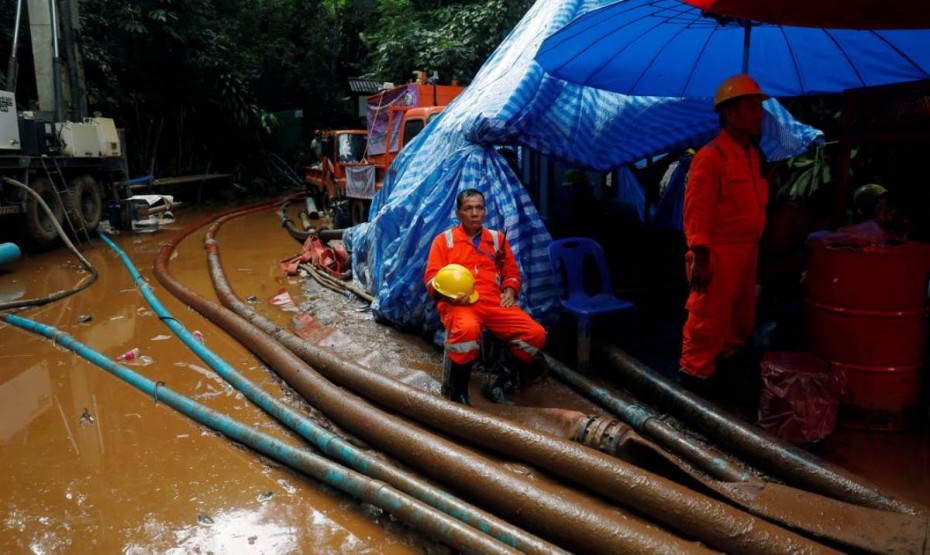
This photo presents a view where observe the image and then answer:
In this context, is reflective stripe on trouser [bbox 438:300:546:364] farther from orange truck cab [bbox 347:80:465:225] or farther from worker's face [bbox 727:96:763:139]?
orange truck cab [bbox 347:80:465:225]

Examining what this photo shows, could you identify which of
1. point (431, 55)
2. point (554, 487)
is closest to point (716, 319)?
point (554, 487)

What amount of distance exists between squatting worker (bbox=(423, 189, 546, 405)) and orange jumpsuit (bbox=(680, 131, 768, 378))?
0.95 m

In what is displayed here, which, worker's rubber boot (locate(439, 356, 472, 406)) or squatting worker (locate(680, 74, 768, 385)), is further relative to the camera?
Result: worker's rubber boot (locate(439, 356, 472, 406))

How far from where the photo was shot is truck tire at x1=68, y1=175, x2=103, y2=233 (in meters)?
10.5

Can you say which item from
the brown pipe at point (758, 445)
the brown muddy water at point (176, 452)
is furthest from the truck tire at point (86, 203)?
the brown pipe at point (758, 445)

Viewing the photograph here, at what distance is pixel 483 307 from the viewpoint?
12.5 ft

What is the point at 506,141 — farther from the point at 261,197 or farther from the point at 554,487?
the point at 261,197

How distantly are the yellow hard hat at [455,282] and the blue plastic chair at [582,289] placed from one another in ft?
3.08

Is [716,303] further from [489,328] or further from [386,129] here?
[386,129]

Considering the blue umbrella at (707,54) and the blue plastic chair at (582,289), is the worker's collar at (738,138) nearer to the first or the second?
the blue umbrella at (707,54)

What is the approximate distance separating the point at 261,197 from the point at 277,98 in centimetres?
568

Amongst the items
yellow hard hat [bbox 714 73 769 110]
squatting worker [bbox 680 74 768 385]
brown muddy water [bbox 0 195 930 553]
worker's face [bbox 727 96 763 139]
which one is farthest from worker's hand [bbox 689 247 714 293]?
brown muddy water [bbox 0 195 930 553]

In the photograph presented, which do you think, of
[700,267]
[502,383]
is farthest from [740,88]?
[502,383]

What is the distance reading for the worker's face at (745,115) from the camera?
363 centimetres
